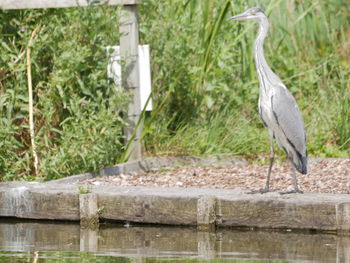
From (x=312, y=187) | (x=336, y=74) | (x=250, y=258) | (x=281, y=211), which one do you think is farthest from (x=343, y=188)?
(x=336, y=74)

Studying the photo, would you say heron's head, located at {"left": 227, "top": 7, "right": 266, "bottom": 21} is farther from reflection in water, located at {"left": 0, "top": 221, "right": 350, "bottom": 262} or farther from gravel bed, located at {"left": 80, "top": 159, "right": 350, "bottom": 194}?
reflection in water, located at {"left": 0, "top": 221, "right": 350, "bottom": 262}

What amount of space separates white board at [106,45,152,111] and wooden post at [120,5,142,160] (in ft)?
0.26

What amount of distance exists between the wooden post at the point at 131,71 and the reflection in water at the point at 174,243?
2128 mm

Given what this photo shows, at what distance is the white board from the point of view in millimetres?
9360

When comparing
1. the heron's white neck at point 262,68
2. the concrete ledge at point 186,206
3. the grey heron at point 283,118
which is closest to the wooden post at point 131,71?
the concrete ledge at point 186,206

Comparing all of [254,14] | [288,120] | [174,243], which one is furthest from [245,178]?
[174,243]

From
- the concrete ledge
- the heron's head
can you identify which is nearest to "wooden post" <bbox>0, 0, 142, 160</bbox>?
the heron's head

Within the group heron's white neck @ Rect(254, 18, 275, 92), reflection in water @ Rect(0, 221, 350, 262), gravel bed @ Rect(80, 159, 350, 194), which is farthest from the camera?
gravel bed @ Rect(80, 159, 350, 194)

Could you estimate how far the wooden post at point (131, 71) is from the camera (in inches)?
365

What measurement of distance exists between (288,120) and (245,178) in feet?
4.76

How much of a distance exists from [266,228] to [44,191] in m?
1.92

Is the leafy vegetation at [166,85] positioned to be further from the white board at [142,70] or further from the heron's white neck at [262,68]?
the heron's white neck at [262,68]

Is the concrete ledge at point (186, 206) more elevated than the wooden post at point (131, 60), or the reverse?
the wooden post at point (131, 60)

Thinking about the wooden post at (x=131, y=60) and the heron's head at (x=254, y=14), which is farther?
the wooden post at (x=131, y=60)
